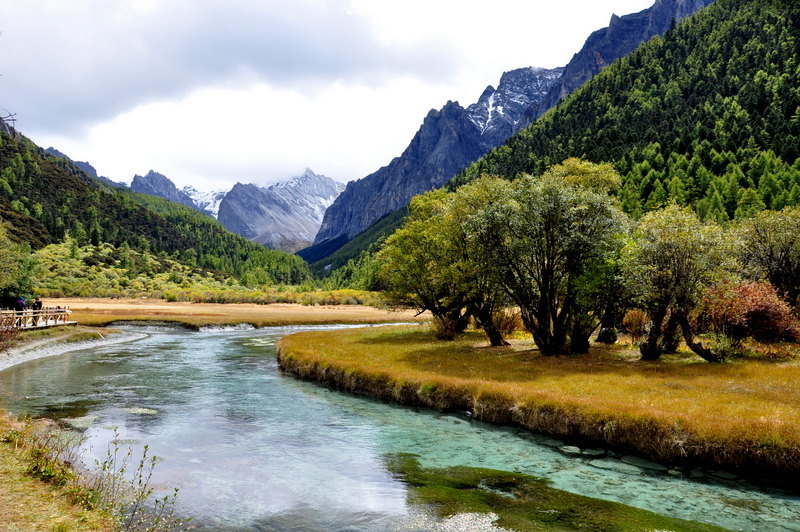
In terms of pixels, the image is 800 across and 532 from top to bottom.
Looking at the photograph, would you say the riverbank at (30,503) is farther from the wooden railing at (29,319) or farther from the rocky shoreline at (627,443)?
the wooden railing at (29,319)

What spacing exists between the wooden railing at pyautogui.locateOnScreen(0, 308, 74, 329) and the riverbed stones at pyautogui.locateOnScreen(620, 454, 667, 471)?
53845 millimetres

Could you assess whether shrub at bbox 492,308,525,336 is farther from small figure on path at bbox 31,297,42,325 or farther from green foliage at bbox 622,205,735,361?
small figure on path at bbox 31,297,42,325

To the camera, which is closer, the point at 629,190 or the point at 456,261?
the point at 456,261

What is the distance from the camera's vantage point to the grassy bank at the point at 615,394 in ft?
52.9

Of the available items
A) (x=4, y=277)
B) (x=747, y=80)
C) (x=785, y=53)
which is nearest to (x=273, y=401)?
(x=4, y=277)

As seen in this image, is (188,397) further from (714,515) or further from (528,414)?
(714,515)

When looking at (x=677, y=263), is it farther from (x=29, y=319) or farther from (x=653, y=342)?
(x=29, y=319)

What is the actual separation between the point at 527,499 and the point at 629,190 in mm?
131364

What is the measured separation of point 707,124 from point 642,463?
175m

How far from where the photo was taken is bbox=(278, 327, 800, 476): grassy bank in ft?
52.9

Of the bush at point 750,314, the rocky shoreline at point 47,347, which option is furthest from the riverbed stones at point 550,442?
the rocky shoreline at point 47,347

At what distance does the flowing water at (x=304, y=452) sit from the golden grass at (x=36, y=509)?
2760 mm

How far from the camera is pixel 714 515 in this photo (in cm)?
1257

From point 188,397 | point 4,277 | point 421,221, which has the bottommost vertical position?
point 188,397
